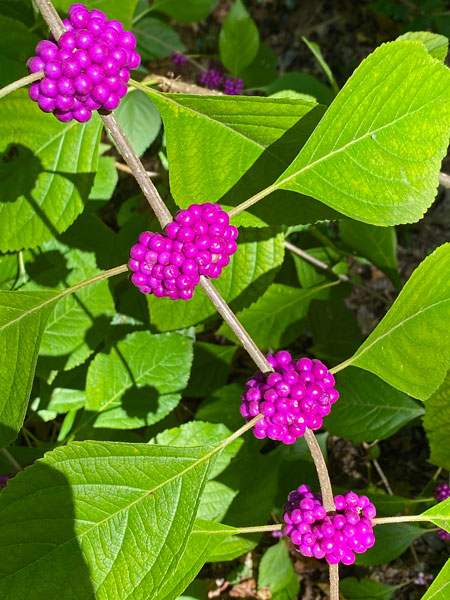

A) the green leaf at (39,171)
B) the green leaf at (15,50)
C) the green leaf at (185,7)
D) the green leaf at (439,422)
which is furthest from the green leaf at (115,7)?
the green leaf at (439,422)

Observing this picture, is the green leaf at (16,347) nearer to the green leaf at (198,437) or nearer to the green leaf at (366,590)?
the green leaf at (198,437)

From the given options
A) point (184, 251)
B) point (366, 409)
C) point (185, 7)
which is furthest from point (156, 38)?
point (184, 251)

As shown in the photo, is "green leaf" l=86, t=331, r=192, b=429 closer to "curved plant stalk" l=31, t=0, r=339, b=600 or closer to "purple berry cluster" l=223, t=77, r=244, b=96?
"curved plant stalk" l=31, t=0, r=339, b=600

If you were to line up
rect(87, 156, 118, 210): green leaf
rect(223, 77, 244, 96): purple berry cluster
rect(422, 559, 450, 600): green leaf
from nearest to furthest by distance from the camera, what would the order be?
rect(422, 559, 450, 600): green leaf → rect(87, 156, 118, 210): green leaf → rect(223, 77, 244, 96): purple berry cluster

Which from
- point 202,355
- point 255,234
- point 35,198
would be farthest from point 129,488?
point 202,355

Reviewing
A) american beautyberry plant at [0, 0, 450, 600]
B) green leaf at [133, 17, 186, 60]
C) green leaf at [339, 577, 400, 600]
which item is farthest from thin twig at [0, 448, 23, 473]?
green leaf at [133, 17, 186, 60]

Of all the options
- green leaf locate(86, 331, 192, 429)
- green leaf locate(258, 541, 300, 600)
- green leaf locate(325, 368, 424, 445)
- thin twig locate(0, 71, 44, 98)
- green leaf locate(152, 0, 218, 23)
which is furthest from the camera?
green leaf locate(152, 0, 218, 23)

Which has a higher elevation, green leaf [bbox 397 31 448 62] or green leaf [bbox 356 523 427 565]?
green leaf [bbox 397 31 448 62]
